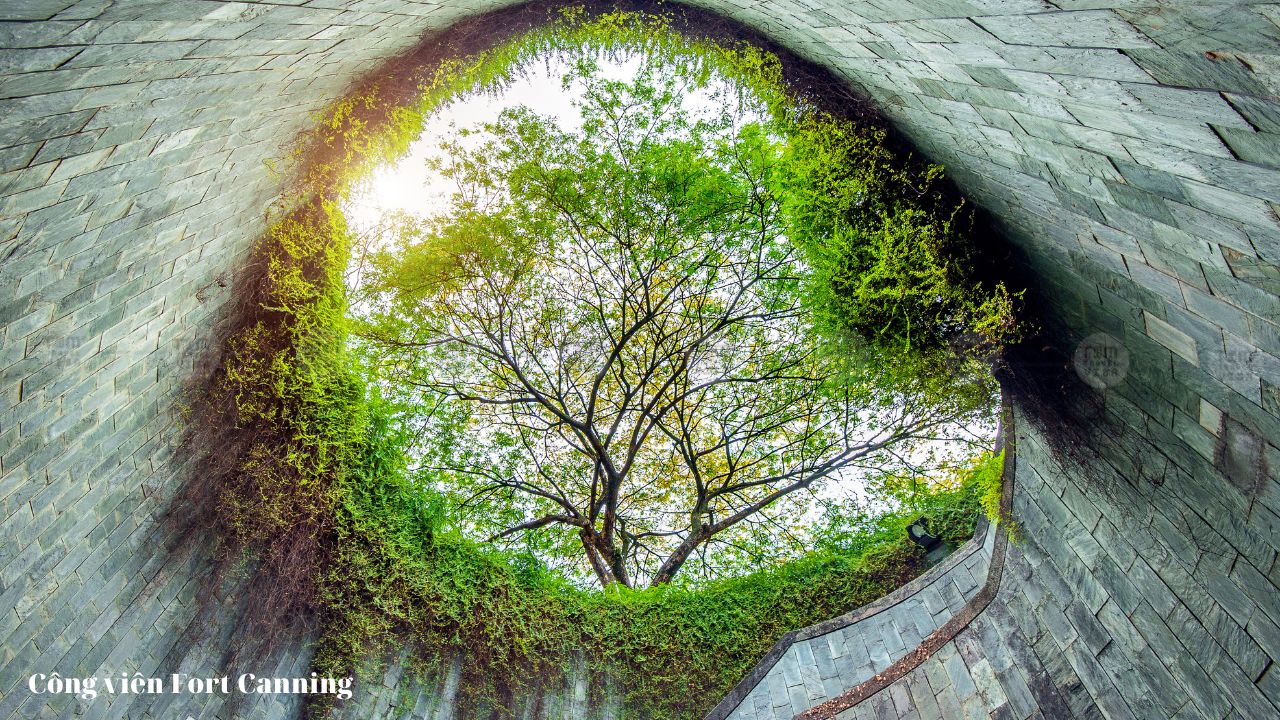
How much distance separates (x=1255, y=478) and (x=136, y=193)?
4.81 m

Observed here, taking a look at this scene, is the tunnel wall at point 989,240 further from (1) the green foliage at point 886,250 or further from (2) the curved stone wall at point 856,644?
(2) the curved stone wall at point 856,644

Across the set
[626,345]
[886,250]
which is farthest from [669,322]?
[886,250]

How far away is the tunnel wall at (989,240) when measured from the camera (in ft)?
6.11

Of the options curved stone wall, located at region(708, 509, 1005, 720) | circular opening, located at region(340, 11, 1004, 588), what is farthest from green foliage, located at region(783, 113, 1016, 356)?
curved stone wall, located at region(708, 509, 1005, 720)

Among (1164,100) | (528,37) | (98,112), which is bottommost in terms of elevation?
(1164,100)

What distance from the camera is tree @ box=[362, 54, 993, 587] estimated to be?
5234 millimetres

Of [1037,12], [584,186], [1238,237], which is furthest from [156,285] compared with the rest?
[1238,237]

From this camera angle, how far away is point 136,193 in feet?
9.60

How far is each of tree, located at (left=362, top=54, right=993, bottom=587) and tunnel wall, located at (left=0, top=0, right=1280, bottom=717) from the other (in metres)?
1.24

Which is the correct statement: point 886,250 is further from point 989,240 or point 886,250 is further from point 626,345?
point 626,345

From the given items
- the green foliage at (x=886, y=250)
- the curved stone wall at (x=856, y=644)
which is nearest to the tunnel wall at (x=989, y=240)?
the green foliage at (x=886, y=250)

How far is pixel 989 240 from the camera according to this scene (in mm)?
3740

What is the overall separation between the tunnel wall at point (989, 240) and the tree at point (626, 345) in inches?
48.7

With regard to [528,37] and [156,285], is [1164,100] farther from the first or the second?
[156,285]
